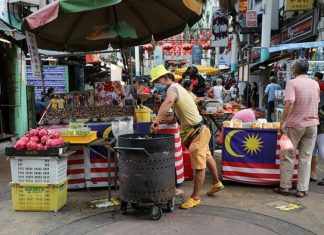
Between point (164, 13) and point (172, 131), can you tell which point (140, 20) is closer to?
point (164, 13)

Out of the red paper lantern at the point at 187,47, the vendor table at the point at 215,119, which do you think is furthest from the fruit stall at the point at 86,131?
the red paper lantern at the point at 187,47

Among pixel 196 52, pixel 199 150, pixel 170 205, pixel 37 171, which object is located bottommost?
pixel 170 205

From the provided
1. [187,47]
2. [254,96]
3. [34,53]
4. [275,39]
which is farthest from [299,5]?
[187,47]

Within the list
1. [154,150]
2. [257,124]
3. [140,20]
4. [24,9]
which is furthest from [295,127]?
[24,9]

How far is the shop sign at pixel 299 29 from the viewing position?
15.3 meters

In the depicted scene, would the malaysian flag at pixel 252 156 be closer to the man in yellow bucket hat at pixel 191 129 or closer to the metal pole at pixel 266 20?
the man in yellow bucket hat at pixel 191 129

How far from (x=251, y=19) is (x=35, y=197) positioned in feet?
65.4

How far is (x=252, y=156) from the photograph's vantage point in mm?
6176

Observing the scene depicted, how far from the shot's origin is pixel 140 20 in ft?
26.6

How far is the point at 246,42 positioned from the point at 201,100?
23858 millimetres

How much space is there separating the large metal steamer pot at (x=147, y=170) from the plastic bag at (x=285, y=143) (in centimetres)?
174

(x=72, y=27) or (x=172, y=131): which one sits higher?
(x=72, y=27)

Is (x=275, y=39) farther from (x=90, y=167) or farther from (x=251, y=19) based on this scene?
(x=90, y=167)

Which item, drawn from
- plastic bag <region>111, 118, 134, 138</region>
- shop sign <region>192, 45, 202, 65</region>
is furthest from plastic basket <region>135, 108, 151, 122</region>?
shop sign <region>192, 45, 202, 65</region>
